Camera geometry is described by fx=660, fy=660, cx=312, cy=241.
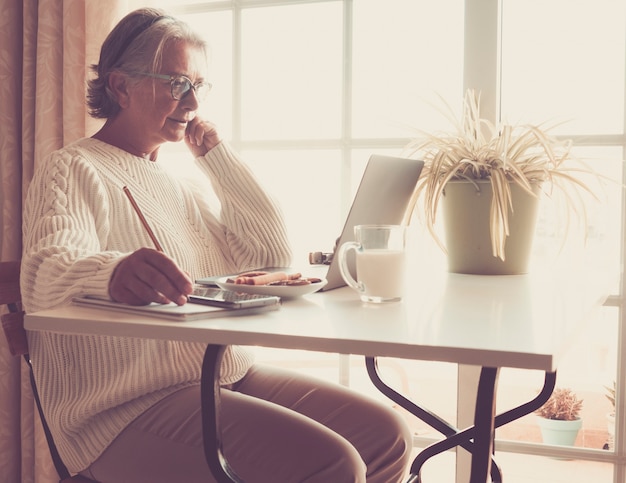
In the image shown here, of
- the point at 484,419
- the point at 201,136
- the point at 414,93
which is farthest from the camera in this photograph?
the point at 414,93

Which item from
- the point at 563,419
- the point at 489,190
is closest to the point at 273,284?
the point at 489,190

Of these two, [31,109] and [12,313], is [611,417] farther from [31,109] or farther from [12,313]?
[31,109]

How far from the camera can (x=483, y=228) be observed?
151cm

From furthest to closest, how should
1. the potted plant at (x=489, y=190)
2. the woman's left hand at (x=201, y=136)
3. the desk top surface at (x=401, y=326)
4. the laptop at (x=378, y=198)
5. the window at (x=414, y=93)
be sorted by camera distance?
the window at (x=414, y=93) → the woman's left hand at (x=201, y=136) → the potted plant at (x=489, y=190) → the laptop at (x=378, y=198) → the desk top surface at (x=401, y=326)

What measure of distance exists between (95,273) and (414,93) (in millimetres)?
1353

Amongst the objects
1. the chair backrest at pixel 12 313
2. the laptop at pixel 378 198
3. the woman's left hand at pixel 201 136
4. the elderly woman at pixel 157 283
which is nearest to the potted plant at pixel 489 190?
the laptop at pixel 378 198

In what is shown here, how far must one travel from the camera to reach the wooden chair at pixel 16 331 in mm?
1224

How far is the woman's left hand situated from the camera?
165cm

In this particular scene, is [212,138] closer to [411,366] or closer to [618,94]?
[411,366]

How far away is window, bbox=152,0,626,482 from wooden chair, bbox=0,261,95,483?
1.00 metres

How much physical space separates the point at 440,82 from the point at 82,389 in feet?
4.56

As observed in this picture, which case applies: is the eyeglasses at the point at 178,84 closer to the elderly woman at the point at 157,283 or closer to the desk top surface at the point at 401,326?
the elderly woman at the point at 157,283

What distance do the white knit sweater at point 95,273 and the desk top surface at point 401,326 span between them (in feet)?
0.44

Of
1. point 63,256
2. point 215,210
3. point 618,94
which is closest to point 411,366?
point 215,210
